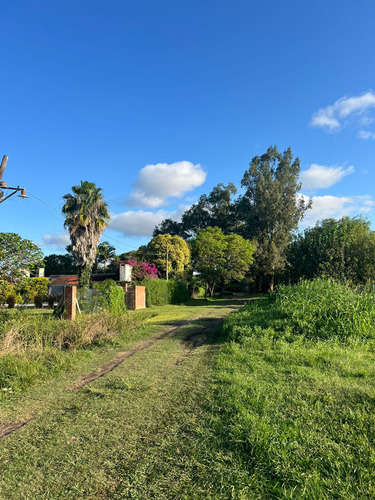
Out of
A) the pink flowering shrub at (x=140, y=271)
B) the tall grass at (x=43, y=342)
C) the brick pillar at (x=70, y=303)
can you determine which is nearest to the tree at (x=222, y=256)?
the pink flowering shrub at (x=140, y=271)

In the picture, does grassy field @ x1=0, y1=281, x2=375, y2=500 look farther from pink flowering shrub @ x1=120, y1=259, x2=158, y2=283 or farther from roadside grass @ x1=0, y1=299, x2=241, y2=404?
pink flowering shrub @ x1=120, y1=259, x2=158, y2=283

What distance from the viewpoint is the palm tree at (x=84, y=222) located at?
83.3 feet

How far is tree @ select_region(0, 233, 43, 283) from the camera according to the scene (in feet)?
30.8

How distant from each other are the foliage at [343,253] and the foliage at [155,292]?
1194 cm

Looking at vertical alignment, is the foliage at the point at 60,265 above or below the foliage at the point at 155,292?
above

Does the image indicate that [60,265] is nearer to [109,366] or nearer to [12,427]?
[109,366]

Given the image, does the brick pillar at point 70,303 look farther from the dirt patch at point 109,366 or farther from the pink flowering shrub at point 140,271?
the pink flowering shrub at point 140,271

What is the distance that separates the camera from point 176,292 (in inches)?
1217

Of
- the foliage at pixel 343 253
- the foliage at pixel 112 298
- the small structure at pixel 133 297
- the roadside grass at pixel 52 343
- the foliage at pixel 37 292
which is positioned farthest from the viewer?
the foliage at pixel 37 292

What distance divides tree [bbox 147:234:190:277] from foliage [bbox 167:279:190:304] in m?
4.74

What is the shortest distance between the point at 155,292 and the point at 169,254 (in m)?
11.4

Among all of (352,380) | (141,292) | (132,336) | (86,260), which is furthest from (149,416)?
(86,260)

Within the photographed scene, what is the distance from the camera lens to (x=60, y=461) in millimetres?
3012

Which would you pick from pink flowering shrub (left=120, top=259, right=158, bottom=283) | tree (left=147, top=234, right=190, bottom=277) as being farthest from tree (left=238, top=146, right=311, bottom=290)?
pink flowering shrub (left=120, top=259, right=158, bottom=283)
